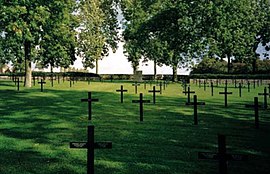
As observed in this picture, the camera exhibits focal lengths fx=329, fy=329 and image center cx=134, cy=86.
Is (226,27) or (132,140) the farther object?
(226,27)

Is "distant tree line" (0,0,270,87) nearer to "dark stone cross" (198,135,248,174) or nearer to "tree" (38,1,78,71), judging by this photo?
"tree" (38,1,78,71)

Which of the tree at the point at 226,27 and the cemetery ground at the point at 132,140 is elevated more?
the tree at the point at 226,27

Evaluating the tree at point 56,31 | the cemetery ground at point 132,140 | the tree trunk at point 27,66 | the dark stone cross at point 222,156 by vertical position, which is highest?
the tree at point 56,31

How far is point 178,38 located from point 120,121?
4136 cm

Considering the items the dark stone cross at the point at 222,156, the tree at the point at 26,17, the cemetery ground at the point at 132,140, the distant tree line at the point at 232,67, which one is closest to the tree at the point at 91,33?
the distant tree line at the point at 232,67

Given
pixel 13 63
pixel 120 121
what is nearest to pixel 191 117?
pixel 120 121

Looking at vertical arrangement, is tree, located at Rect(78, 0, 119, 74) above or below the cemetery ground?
above

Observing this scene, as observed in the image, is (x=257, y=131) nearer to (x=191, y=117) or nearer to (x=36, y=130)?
(x=191, y=117)

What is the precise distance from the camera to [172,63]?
56.3 metres

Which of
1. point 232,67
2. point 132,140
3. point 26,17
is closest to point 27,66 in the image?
point 26,17

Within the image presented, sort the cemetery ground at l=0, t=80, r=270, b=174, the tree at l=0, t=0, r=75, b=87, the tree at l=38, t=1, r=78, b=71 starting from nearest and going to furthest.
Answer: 1. the cemetery ground at l=0, t=80, r=270, b=174
2. the tree at l=0, t=0, r=75, b=87
3. the tree at l=38, t=1, r=78, b=71

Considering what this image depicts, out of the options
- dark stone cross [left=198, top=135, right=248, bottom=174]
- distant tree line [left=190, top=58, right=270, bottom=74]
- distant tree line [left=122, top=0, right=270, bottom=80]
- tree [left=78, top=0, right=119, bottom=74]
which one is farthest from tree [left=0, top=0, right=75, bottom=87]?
distant tree line [left=190, top=58, right=270, bottom=74]

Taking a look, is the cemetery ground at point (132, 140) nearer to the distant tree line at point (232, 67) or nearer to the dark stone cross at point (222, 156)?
the dark stone cross at point (222, 156)

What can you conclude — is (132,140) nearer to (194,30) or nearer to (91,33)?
(194,30)
